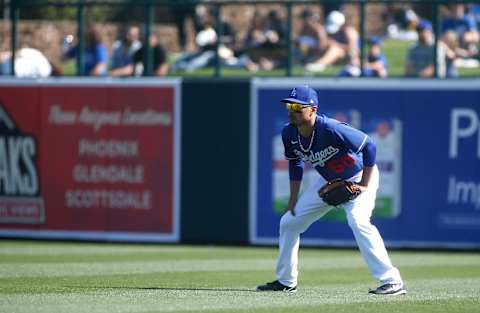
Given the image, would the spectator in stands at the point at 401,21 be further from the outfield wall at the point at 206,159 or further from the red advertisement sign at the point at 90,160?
the red advertisement sign at the point at 90,160

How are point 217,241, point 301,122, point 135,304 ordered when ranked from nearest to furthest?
1. point 135,304
2. point 301,122
3. point 217,241

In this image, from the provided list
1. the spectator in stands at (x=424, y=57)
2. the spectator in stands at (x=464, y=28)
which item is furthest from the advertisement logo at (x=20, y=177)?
the spectator in stands at (x=464, y=28)

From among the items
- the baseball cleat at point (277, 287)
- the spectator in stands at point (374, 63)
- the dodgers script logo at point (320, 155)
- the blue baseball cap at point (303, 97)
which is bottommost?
the baseball cleat at point (277, 287)

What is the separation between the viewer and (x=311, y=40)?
15.9m

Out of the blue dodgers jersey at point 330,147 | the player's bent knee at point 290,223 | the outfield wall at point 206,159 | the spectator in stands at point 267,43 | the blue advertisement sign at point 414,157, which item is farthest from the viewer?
the spectator in stands at point 267,43

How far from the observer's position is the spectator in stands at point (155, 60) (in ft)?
53.4

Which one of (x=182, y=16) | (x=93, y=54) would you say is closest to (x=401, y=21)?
(x=182, y=16)

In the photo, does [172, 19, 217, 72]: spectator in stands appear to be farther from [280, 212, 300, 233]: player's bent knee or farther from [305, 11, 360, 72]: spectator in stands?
[280, 212, 300, 233]: player's bent knee

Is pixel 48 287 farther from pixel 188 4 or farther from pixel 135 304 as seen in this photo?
pixel 188 4

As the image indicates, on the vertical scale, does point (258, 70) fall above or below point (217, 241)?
above

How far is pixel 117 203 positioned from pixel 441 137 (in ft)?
16.0

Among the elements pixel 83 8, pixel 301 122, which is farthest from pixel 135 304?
pixel 83 8

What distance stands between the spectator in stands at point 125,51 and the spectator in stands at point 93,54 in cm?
17

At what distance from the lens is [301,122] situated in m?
8.98
